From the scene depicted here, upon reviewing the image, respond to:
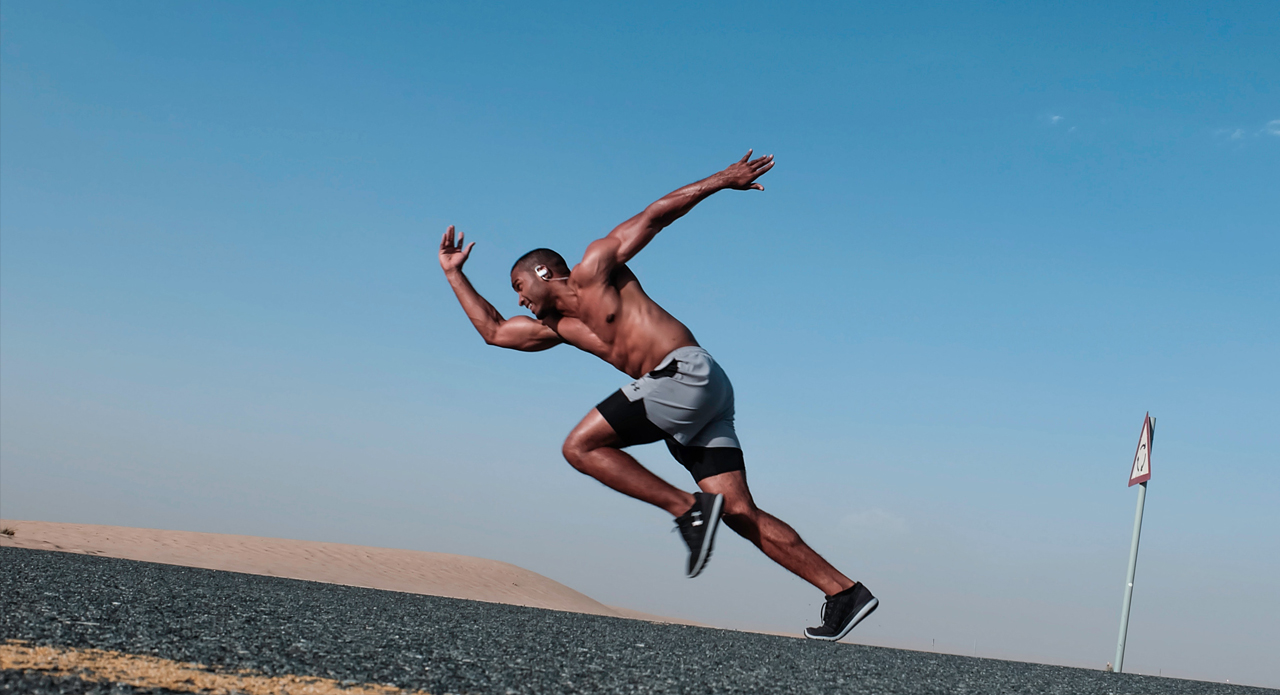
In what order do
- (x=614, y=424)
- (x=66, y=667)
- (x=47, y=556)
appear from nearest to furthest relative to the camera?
(x=66, y=667) < (x=614, y=424) < (x=47, y=556)

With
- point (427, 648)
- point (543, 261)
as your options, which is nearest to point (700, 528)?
point (427, 648)

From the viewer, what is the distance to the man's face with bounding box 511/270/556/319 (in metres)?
4.46

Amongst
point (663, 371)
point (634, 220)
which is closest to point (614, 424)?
point (663, 371)

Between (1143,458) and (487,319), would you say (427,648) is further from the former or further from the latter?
(1143,458)

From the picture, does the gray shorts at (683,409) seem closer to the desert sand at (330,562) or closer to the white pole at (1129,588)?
the white pole at (1129,588)

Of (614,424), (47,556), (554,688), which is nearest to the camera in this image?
(554,688)

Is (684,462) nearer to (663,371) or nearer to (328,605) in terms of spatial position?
(663,371)

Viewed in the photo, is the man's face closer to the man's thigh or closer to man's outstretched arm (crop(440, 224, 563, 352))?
man's outstretched arm (crop(440, 224, 563, 352))

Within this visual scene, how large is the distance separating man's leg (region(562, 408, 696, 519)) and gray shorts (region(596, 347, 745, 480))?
0.24ft

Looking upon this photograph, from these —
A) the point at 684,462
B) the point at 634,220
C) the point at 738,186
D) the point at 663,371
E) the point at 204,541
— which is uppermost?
the point at 738,186

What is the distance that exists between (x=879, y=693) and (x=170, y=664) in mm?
2227

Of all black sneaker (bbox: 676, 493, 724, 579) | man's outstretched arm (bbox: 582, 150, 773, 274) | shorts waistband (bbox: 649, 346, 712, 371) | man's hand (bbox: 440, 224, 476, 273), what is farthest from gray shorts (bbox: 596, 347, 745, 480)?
man's hand (bbox: 440, 224, 476, 273)

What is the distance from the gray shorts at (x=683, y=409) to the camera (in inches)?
165

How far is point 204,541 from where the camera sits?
21047 millimetres
